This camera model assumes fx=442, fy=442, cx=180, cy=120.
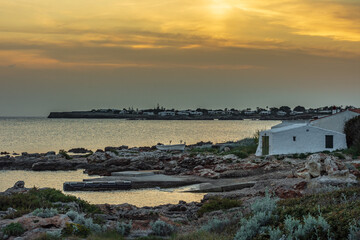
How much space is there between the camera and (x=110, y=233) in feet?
35.0

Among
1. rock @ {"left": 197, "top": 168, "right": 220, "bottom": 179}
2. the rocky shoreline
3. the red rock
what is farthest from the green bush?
rock @ {"left": 197, "top": 168, "right": 220, "bottom": 179}

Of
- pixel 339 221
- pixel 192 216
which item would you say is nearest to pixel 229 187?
pixel 192 216

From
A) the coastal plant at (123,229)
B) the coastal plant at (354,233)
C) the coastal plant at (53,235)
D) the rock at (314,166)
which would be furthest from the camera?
the rock at (314,166)

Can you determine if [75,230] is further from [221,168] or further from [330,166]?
[221,168]

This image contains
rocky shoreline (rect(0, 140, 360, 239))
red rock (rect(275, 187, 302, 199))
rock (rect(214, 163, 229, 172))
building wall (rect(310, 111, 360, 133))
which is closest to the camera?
rocky shoreline (rect(0, 140, 360, 239))

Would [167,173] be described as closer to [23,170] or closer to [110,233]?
[23,170]

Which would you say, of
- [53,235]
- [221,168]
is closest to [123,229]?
[53,235]

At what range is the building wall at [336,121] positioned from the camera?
37688 millimetres

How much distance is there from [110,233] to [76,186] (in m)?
16.0

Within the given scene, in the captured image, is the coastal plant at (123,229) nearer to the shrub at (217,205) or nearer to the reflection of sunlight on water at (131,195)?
the shrub at (217,205)

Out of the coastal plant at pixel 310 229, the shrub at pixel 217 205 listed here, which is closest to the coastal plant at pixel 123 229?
the coastal plant at pixel 310 229

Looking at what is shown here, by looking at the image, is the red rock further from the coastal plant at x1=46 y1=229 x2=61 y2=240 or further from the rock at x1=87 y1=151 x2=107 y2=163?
the rock at x1=87 y1=151 x2=107 y2=163

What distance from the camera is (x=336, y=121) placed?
37.8 meters

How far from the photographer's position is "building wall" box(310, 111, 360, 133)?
37.7 meters
